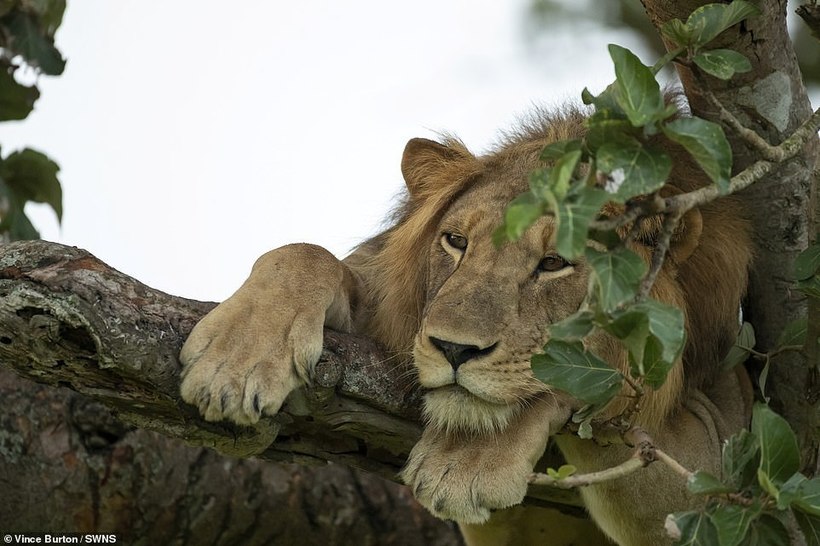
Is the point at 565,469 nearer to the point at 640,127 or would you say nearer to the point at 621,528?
the point at 640,127

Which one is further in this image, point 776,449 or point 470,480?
point 470,480

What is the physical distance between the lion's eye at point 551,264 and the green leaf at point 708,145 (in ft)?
4.50

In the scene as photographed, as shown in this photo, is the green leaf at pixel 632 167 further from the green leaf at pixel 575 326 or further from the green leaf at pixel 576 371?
the green leaf at pixel 576 371

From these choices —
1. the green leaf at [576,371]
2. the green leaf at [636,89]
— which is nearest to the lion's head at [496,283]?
the green leaf at [576,371]

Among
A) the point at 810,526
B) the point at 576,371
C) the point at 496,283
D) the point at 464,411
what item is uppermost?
the point at 496,283

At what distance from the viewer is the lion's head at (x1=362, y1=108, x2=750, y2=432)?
13.4 ft

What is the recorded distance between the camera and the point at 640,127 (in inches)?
119

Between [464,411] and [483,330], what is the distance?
0.30 metres

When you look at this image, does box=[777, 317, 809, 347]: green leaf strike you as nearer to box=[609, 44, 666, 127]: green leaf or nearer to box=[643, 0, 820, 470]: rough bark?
box=[643, 0, 820, 470]: rough bark

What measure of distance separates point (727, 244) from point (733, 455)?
147cm

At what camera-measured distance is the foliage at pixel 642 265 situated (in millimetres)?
2744

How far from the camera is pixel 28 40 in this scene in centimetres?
425

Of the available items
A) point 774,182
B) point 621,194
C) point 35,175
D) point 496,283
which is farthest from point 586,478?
point 35,175

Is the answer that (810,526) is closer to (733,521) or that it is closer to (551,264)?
(733,521)
